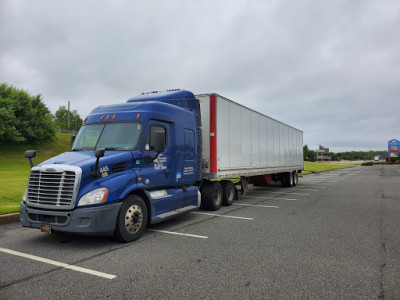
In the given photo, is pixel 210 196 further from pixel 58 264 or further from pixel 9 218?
pixel 9 218

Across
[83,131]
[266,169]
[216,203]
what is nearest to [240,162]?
[216,203]

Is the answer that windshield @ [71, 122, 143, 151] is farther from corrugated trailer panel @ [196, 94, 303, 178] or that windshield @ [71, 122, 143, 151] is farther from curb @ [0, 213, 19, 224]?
corrugated trailer panel @ [196, 94, 303, 178]

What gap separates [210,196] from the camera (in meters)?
9.23

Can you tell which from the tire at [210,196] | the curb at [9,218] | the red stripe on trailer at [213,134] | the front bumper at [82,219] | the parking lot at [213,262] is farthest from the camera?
the tire at [210,196]

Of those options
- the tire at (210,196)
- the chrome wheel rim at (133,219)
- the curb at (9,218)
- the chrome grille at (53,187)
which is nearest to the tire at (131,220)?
the chrome wheel rim at (133,219)

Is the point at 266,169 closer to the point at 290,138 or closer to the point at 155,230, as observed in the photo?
the point at 290,138

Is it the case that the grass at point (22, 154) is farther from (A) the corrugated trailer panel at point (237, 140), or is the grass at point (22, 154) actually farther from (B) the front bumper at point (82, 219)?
(B) the front bumper at point (82, 219)

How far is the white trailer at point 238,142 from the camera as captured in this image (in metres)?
9.22

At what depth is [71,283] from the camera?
12.4ft

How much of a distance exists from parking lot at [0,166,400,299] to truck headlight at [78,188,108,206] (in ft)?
2.83

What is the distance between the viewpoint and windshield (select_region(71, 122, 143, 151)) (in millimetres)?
6207

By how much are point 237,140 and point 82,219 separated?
22.2ft

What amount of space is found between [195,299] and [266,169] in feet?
35.7

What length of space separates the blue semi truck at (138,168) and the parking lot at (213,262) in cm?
54
